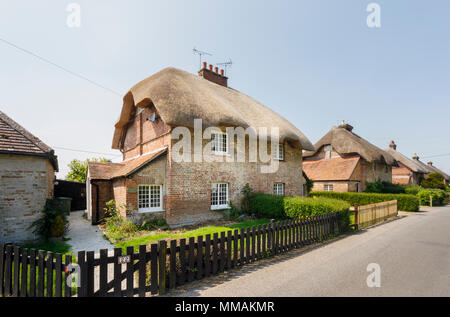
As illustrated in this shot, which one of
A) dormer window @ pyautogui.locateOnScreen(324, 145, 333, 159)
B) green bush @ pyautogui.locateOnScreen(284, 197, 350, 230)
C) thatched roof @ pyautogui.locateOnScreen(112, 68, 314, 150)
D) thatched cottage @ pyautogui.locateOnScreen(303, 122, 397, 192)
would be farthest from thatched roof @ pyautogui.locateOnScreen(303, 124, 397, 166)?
green bush @ pyautogui.locateOnScreen(284, 197, 350, 230)

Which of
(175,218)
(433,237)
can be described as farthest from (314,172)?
(175,218)

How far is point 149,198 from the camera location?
10859 millimetres

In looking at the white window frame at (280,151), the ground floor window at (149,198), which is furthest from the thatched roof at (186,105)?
the ground floor window at (149,198)

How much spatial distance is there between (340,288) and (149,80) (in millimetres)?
13301

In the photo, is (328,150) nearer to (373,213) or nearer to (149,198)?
(373,213)

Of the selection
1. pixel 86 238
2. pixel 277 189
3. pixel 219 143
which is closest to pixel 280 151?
pixel 277 189

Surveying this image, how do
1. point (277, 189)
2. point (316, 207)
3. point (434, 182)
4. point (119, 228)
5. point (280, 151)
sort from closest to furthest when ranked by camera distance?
point (119, 228) < point (316, 207) < point (277, 189) < point (280, 151) < point (434, 182)

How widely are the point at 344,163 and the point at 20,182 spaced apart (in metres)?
25.9

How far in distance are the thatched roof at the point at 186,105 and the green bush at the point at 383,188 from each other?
13.5 meters

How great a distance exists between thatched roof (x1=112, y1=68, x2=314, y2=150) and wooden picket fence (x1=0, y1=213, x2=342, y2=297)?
671cm

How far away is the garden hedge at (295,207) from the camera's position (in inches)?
380

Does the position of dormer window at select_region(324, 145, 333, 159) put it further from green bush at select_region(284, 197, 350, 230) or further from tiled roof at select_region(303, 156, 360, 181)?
green bush at select_region(284, 197, 350, 230)

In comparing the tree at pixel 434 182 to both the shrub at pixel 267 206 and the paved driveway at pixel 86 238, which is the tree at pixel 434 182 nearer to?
the shrub at pixel 267 206

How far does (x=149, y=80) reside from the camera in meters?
13.6
